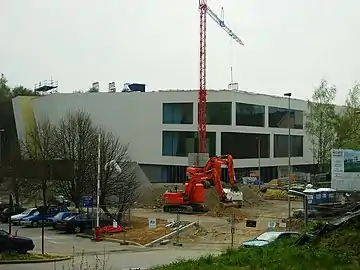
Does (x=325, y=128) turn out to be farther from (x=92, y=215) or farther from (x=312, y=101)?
(x=92, y=215)

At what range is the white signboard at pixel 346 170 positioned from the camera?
45.8 m

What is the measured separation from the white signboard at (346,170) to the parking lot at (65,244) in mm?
18968

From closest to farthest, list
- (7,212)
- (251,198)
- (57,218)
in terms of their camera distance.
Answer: (57,218), (7,212), (251,198)

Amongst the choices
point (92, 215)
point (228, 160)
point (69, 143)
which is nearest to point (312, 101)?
point (228, 160)

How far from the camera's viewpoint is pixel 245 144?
8050 centimetres

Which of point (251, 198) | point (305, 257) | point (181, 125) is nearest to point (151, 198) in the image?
point (251, 198)

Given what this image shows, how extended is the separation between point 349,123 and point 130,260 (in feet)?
166

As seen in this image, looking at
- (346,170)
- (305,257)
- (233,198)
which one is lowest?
(233,198)

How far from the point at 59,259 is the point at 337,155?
2607 centimetres

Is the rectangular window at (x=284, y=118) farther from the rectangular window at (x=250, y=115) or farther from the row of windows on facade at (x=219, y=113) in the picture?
the row of windows on facade at (x=219, y=113)

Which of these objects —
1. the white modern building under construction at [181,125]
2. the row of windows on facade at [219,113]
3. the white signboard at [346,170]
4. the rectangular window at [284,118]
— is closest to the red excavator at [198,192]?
the white signboard at [346,170]

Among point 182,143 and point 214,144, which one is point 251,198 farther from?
Answer: point 182,143

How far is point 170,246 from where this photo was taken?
3528cm

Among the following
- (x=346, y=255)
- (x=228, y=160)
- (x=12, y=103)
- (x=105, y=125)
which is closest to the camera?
(x=346, y=255)
